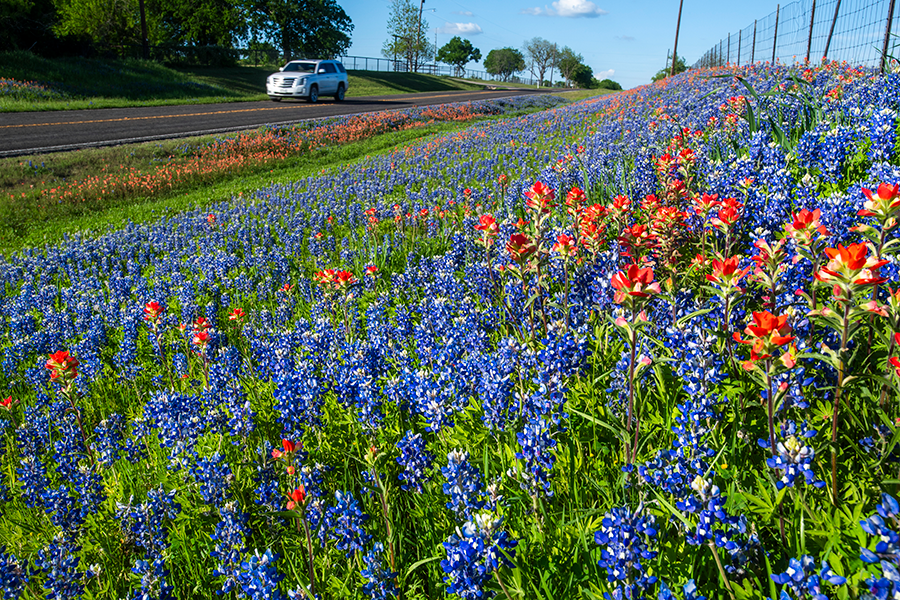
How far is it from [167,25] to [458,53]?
280 ft

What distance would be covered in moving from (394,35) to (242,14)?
129 feet

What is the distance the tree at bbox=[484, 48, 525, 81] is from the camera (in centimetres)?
13862

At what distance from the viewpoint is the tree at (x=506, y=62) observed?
139 metres

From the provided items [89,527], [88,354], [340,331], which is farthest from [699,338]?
[88,354]

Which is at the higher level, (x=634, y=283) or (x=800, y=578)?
(x=634, y=283)

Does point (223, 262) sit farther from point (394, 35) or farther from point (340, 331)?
point (394, 35)

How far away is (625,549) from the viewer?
139cm

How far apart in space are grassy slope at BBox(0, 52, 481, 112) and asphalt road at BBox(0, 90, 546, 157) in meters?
2.86

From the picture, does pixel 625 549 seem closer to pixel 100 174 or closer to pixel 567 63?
pixel 100 174

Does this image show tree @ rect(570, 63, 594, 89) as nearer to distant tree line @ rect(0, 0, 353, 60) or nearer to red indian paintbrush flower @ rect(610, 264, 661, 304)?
distant tree line @ rect(0, 0, 353, 60)

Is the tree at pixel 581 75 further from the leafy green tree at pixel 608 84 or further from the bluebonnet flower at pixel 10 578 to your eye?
the bluebonnet flower at pixel 10 578

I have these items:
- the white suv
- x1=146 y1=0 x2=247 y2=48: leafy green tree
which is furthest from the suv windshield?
x1=146 y1=0 x2=247 y2=48: leafy green tree

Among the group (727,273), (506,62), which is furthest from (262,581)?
(506,62)

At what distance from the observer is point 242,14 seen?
56.6 meters
